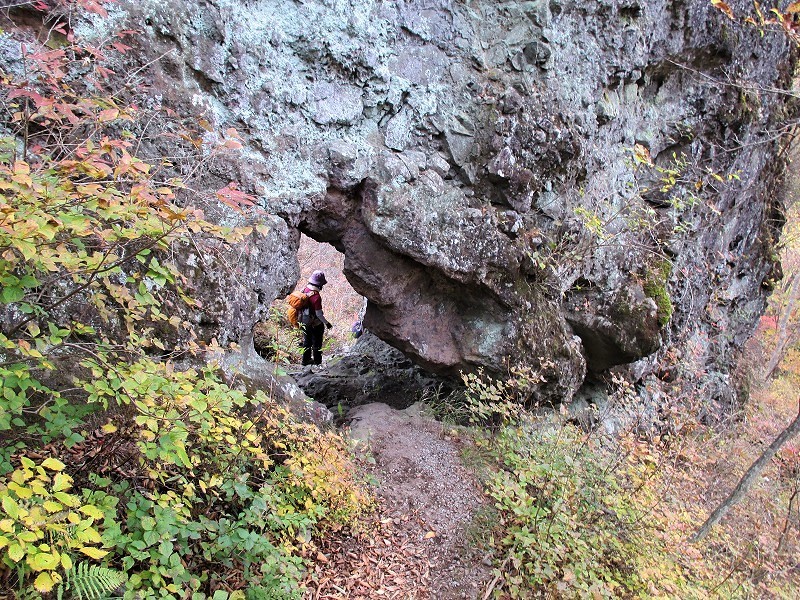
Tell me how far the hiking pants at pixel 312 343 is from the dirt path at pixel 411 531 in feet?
11.2

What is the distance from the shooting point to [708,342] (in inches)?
359

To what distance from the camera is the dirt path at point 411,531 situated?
3574mm

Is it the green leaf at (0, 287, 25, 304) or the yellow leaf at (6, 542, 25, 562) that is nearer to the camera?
the yellow leaf at (6, 542, 25, 562)

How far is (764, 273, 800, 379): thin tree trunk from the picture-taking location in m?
15.3

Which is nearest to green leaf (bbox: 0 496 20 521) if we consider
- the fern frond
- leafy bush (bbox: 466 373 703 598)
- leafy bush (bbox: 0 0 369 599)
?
leafy bush (bbox: 0 0 369 599)

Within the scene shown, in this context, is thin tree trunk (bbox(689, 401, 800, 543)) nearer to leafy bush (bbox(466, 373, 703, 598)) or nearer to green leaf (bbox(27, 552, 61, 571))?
leafy bush (bbox(466, 373, 703, 598))

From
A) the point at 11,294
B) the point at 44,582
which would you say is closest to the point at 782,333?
the point at 44,582

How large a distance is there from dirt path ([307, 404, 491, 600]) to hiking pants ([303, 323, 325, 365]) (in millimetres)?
3421

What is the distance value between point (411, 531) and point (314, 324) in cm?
505

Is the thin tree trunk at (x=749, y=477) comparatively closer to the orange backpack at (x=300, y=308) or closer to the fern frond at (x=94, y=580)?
the fern frond at (x=94, y=580)

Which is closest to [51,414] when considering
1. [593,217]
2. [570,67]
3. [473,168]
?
[473,168]

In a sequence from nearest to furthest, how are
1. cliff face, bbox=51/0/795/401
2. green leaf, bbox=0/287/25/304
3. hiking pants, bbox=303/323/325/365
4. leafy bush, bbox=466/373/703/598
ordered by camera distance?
green leaf, bbox=0/287/25/304 → leafy bush, bbox=466/373/703/598 → cliff face, bbox=51/0/795/401 → hiking pants, bbox=303/323/325/365

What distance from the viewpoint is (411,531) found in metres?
4.11

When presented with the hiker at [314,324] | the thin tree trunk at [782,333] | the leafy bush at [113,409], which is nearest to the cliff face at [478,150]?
the leafy bush at [113,409]
